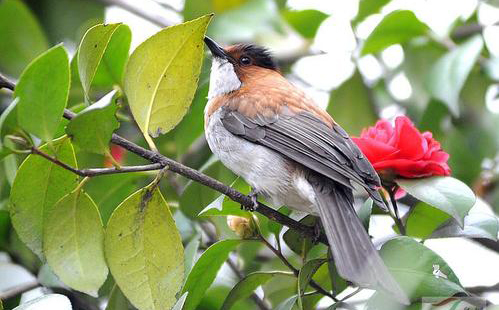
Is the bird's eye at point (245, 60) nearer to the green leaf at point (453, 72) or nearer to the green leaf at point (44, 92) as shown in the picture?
the green leaf at point (453, 72)

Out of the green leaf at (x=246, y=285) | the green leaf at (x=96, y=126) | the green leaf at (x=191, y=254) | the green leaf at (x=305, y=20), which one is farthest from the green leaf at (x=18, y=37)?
the green leaf at (x=246, y=285)

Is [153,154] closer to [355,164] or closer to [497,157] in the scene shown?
[355,164]

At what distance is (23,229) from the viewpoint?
281cm

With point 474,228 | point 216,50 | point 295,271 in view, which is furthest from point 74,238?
point 216,50

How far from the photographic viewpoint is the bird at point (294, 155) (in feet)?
9.07

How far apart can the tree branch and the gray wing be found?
24 centimetres

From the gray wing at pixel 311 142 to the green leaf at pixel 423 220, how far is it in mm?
270

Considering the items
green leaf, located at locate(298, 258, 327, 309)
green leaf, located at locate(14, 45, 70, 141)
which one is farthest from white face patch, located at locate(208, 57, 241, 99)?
green leaf, located at locate(14, 45, 70, 141)

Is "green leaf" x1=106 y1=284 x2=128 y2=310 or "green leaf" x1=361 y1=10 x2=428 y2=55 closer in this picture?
"green leaf" x1=106 y1=284 x2=128 y2=310

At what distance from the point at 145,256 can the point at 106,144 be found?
1.32ft

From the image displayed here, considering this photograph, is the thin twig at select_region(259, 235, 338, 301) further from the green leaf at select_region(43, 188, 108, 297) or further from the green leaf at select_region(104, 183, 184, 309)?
the green leaf at select_region(43, 188, 108, 297)

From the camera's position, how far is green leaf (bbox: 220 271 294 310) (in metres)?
2.93

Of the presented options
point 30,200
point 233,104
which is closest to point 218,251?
point 30,200

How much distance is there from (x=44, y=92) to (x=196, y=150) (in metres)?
2.09
